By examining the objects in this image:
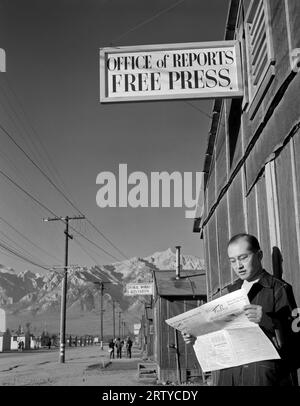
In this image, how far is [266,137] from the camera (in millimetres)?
5379

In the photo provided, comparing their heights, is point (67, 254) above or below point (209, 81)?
above

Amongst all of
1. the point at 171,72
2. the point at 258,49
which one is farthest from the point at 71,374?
the point at 258,49

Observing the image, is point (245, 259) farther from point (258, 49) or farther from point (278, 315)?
point (258, 49)

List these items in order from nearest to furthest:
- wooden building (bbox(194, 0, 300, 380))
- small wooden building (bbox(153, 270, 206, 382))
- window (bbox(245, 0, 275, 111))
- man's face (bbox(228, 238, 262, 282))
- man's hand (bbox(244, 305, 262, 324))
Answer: man's hand (bbox(244, 305, 262, 324)), man's face (bbox(228, 238, 262, 282)), wooden building (bbox(194, 0, 300, 380)), window (bbox(245, 0, 275, 111)), small wooden building (bbox(153, 270, 206, 382))

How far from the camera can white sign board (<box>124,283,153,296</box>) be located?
21312mm

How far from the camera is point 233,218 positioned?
7551 millimetres

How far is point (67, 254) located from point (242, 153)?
2863 cm

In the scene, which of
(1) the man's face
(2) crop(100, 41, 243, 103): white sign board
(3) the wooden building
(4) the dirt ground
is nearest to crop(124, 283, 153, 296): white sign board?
(4) the dirt ground

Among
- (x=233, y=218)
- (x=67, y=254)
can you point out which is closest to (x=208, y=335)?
(x=233, y=218)

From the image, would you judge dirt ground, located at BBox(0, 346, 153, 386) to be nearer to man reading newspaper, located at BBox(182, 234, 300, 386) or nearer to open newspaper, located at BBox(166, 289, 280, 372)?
open newspaper, located at BBox(166, 289, 280, 372)

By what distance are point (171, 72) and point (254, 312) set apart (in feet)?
11.9

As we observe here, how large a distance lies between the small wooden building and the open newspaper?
1514cm

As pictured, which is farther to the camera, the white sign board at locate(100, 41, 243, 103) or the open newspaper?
the white sign board at locate(100, 41, 243, 103)
